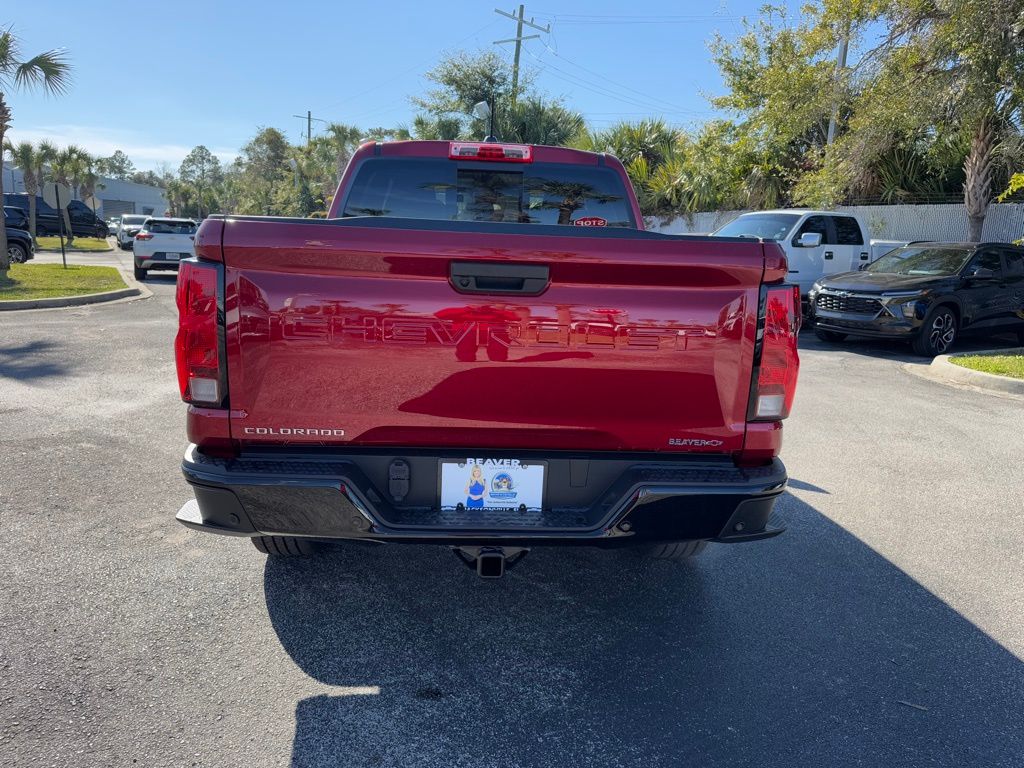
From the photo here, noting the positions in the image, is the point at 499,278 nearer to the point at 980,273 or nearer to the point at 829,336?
the point at 829,336

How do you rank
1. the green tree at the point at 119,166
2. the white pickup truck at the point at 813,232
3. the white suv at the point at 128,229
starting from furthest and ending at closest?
the green tree at the point at 119,166 → the white suv at the point at 128,229 → the white pickup truck at the point at 813,232

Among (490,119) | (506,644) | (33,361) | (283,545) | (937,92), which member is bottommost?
(506,644)

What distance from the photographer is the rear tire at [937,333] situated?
36.0 ft

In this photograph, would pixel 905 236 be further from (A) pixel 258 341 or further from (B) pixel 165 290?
(A) pixel 258 341

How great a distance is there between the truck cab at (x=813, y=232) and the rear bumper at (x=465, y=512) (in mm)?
11283

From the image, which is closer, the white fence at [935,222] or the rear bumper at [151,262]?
the white fence at [935,222]

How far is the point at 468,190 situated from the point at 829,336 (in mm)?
10167

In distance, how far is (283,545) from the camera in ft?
11.0

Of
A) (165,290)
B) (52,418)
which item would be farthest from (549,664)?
(165,290)

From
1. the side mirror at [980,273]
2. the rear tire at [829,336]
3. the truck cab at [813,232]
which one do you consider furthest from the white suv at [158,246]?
the side mirror at [980,273]

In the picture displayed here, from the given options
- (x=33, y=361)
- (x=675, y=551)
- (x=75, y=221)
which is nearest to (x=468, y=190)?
(x=675, y=551)

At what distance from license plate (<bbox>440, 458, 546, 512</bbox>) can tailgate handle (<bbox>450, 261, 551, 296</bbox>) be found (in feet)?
1.96

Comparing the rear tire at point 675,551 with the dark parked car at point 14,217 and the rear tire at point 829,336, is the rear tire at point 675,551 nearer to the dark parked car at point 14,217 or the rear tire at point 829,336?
the rear tire at point 829,336

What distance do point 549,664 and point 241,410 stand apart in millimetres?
1519
